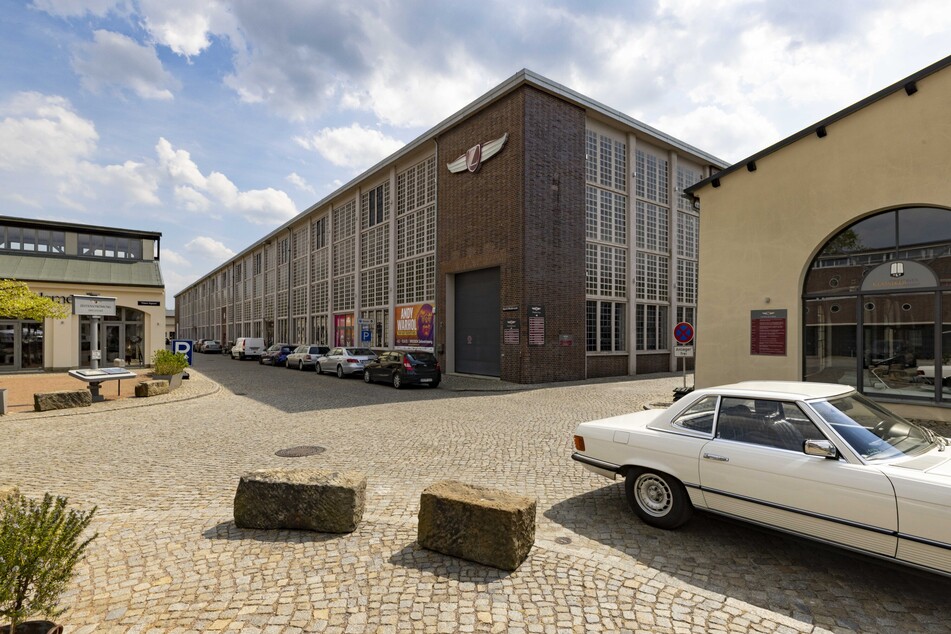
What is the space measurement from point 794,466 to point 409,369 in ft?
47.3

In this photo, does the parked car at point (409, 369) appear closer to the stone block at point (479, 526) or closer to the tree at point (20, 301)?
the tree at point (20, 301)

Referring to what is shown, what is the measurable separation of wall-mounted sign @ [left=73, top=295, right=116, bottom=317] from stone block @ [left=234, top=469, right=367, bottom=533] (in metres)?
18.4

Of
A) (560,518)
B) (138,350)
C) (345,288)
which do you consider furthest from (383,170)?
(560,518)

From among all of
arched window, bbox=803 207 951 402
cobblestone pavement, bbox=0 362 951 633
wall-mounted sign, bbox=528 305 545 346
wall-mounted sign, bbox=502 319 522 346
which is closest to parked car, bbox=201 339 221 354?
wall-mounted sign, bbox=502 319 522 346

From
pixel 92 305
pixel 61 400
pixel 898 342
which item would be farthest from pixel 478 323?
pixel 92 305

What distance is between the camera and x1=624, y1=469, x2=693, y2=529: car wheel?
14.9 ft

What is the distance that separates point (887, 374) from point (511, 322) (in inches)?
454

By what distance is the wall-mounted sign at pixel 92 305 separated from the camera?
59.3ft

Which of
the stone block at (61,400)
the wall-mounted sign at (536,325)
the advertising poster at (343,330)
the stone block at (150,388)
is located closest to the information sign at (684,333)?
the wall-mounted sign at (536,325)

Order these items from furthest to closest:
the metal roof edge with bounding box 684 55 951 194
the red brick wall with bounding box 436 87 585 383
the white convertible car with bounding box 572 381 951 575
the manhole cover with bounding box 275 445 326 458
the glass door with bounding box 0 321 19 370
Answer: the glass door with bounding box 0 321 19 370
the red brick wall with bounding box 436 87 585 383
the metal roof edge with bounding box 684 55 951 194
the manhole cover with bounding box 275 445 326 458
the white convertible car with bounding box 572 381 951 575

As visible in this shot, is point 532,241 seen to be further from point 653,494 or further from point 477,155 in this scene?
Answer: point 653,494

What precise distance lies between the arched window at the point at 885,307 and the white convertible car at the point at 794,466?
6.55 metres

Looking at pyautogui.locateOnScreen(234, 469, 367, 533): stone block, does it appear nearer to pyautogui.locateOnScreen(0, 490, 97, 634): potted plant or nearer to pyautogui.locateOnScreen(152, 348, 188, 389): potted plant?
pyautogui.locateOnScreen(0, 490, 97, 634): potted plant

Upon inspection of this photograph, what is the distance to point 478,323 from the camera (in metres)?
21.2
